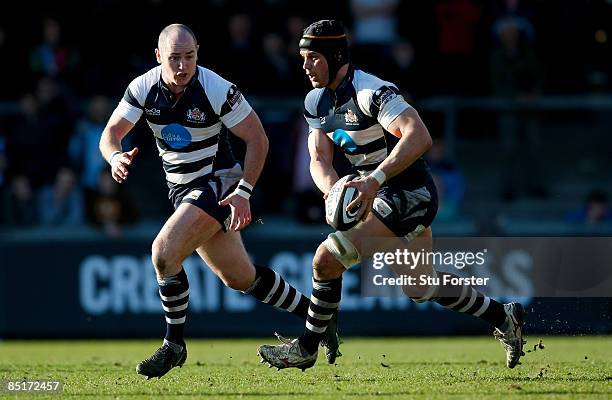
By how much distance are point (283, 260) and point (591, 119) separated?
429cm

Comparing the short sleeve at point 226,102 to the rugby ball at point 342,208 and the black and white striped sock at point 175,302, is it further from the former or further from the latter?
the black and white striped sock at point 175,302

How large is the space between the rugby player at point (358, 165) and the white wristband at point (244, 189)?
1.72 ft

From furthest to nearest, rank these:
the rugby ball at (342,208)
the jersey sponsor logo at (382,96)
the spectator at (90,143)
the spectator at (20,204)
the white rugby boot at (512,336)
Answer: the spectator at (20,204), the spectator at (90,143), the white rugby boot at (512,336), the jersey sponsor logo at (382,96), the rugby ball at (342,208)

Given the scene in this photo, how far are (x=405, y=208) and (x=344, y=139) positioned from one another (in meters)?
0.71

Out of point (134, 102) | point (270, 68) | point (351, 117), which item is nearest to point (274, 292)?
point (351, 117)

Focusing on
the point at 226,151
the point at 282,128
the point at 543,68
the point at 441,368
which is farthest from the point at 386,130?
the point at 543,68

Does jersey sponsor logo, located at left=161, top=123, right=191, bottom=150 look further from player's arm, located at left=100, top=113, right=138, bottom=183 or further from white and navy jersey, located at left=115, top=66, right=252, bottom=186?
player's arm, located at left=100, top=113, right=138, bottom=183

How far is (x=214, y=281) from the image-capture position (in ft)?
50.9

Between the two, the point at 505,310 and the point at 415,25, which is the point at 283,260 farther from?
the point at 505,310

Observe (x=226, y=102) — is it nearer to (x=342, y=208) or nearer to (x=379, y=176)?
(x=342, y=208)

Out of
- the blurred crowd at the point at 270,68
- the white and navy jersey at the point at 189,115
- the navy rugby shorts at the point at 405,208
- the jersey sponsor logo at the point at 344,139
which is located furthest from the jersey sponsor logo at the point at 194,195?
the blurred crowd at the point at 270,68

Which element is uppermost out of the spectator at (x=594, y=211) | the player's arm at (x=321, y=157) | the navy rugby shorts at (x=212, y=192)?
the player's arm at (x=321, y=157)

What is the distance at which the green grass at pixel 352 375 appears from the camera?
807 centimetres

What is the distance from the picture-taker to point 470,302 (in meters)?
9.29
